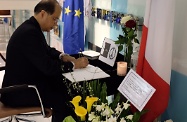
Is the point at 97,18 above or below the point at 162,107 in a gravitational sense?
above

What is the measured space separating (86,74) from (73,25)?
1.41m

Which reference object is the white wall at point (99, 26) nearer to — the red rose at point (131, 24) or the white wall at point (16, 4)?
the red rose at point (131, 24)

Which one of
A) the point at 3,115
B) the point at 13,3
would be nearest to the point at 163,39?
the point at 3,115

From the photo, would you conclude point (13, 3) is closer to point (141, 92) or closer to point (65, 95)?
point (65, 95)

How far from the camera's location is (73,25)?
10.8ft

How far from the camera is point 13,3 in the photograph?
3.31 m

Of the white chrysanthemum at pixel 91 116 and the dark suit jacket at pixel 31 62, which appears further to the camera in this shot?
the dark suit jacket at pixel 31 62

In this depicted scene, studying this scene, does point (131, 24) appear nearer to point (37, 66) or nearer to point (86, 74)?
point (86, 74)

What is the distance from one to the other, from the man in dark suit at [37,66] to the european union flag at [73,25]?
1078mm

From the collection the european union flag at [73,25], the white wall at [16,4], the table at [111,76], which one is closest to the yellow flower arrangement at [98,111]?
the table at [111,76]

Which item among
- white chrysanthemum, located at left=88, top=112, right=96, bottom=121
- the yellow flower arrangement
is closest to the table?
the yellow flower arrangement

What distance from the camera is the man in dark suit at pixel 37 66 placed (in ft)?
6.55

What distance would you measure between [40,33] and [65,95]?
1.77ft

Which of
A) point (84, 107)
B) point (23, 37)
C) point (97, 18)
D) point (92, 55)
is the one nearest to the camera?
point (84, 107)
